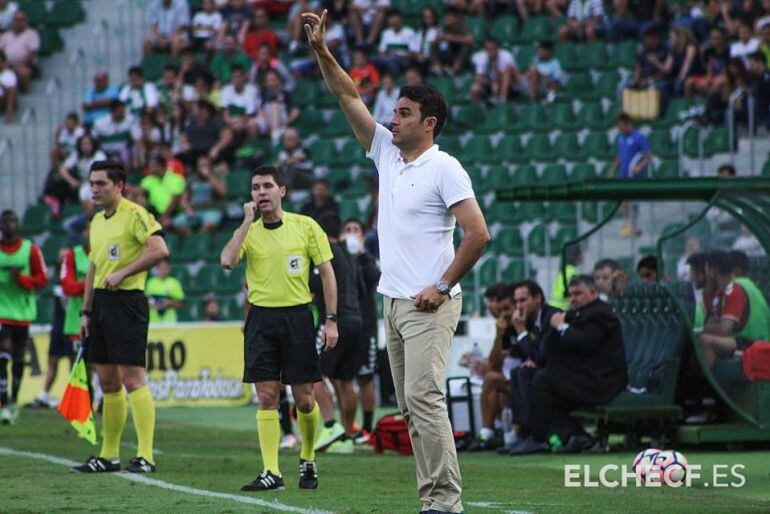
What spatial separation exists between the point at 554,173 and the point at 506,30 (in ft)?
12.1

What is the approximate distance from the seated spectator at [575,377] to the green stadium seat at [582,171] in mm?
8979

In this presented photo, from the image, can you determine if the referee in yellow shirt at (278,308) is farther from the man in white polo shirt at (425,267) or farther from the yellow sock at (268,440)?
the man in white polo shirt at (425,267)

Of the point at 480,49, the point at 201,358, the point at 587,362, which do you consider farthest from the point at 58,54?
the point at 587,362

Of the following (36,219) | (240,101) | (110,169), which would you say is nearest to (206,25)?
(240,101)

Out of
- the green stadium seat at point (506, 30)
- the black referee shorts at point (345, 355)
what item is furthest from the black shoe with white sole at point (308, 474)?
the green stadium seat at point (506, 30)

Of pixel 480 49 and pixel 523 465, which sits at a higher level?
pixel 480 49

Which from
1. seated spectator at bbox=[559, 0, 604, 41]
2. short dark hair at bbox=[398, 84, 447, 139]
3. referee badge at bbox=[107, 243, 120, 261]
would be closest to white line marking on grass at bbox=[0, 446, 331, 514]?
referee badge at bbox=[107, 243, 120, 261]

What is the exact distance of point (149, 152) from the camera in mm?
26672

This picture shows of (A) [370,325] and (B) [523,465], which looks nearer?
(B) [523,465]

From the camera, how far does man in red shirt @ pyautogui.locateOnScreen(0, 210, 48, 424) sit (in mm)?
17734

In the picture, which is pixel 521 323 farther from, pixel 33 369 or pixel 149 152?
pixel 149 152

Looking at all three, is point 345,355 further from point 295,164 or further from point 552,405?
point 295,164

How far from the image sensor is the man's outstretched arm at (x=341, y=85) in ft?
27.3

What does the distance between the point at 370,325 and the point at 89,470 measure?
4517mm
